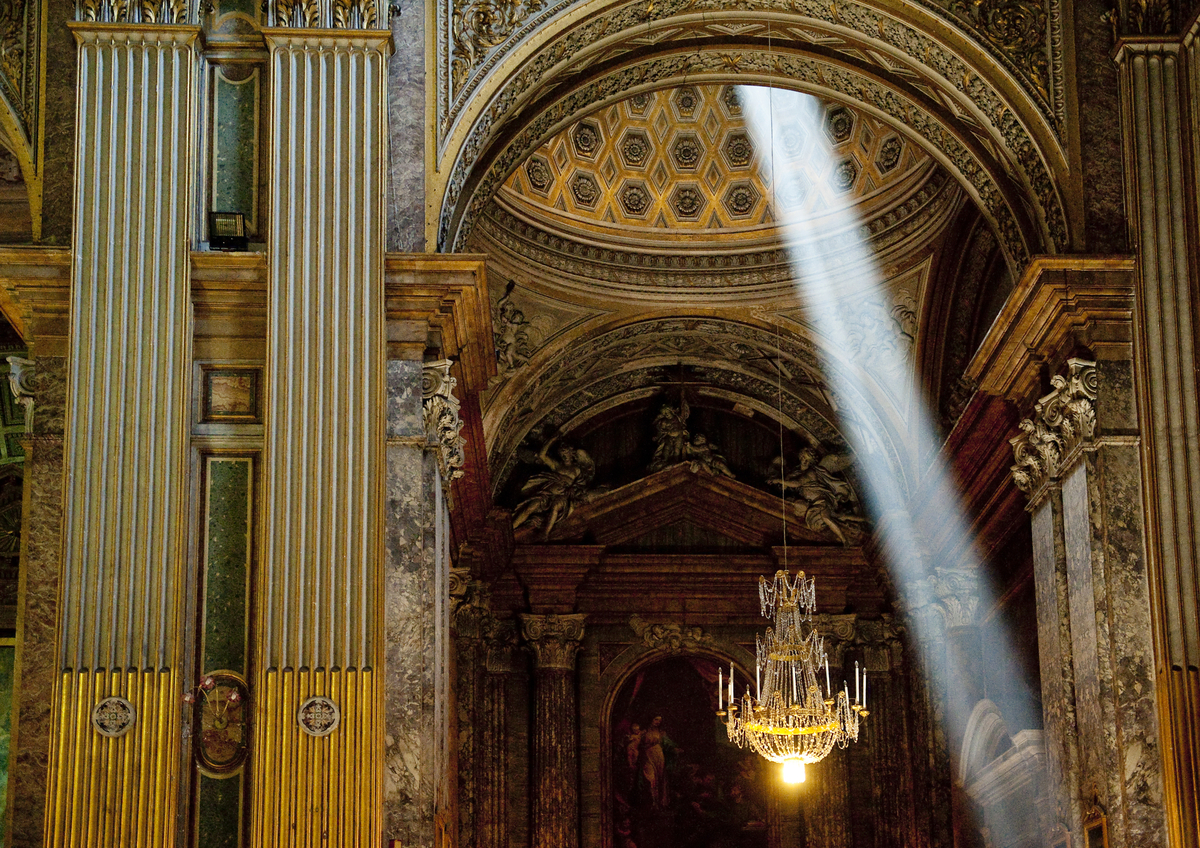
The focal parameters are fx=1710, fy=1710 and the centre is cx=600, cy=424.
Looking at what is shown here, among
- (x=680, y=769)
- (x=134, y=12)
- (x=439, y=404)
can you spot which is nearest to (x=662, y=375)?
(x=680, y=769)

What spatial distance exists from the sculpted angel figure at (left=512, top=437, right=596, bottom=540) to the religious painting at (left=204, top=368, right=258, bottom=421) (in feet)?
27.3

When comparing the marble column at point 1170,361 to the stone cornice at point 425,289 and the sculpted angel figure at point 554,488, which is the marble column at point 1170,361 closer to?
the stone cornice at point 425,289

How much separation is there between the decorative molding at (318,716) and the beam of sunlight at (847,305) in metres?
8.42

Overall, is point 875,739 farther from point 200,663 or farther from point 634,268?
point 200,663

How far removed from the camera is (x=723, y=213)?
1767cm

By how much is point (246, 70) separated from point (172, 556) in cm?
Answer: 316

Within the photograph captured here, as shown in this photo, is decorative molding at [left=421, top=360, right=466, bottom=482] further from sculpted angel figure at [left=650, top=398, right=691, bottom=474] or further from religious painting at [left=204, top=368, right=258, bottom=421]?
sculpted angel figure at [left=650, top=398, right=691, bottom=474]

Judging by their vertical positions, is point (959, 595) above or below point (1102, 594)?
above

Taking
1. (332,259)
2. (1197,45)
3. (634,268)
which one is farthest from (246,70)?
(634,268)

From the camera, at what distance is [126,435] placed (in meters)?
9.97

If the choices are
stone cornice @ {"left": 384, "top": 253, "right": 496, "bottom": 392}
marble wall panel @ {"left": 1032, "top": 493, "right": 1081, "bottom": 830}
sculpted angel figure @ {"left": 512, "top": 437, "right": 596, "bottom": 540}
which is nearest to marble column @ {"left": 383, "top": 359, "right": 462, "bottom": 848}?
stone cornice @ {"left": 384, "top": 253, "right": 496, "bottom": 392}

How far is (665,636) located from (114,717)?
402 inches

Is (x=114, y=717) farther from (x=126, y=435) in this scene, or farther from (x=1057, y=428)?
(x=1057, y=428)

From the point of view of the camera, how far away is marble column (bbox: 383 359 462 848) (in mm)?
9828
